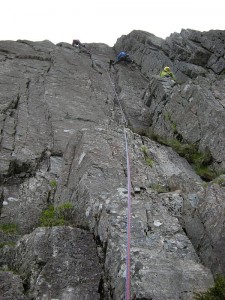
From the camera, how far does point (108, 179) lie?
31.9 feet

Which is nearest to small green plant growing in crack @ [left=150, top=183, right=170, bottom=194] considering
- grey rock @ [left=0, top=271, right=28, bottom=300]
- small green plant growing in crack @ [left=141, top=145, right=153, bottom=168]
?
small green plant growing in crack @ [left=141, top=145, right=153, bottom=168]

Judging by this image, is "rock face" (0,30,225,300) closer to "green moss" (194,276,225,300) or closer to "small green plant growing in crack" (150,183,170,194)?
"small green plant growing in crack" (150,183,170,194)

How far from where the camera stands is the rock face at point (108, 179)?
21.4ft

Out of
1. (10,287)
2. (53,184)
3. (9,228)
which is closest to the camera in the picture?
(10,287)

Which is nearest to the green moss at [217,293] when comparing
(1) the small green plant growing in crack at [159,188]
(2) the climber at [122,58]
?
(1) the small green plant growing in crack at [159,188]

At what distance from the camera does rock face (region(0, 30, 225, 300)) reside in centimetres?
653

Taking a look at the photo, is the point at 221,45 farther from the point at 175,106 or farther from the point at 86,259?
the point at 86,259

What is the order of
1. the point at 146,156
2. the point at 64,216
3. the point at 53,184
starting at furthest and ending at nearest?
the point at 53,184 < the point at 146,156 < the point at 64,216

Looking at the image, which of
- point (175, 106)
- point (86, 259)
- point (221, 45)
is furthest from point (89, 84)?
point (86, 259)

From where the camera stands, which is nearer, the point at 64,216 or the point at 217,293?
the point at 217,293

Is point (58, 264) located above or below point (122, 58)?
above

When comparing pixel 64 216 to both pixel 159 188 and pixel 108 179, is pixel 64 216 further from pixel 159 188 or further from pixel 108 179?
pixel 159 188

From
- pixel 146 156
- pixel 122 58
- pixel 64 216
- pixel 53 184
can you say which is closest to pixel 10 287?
pixel 64 216

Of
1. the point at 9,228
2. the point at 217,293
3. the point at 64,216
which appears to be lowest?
the point at 9,228
